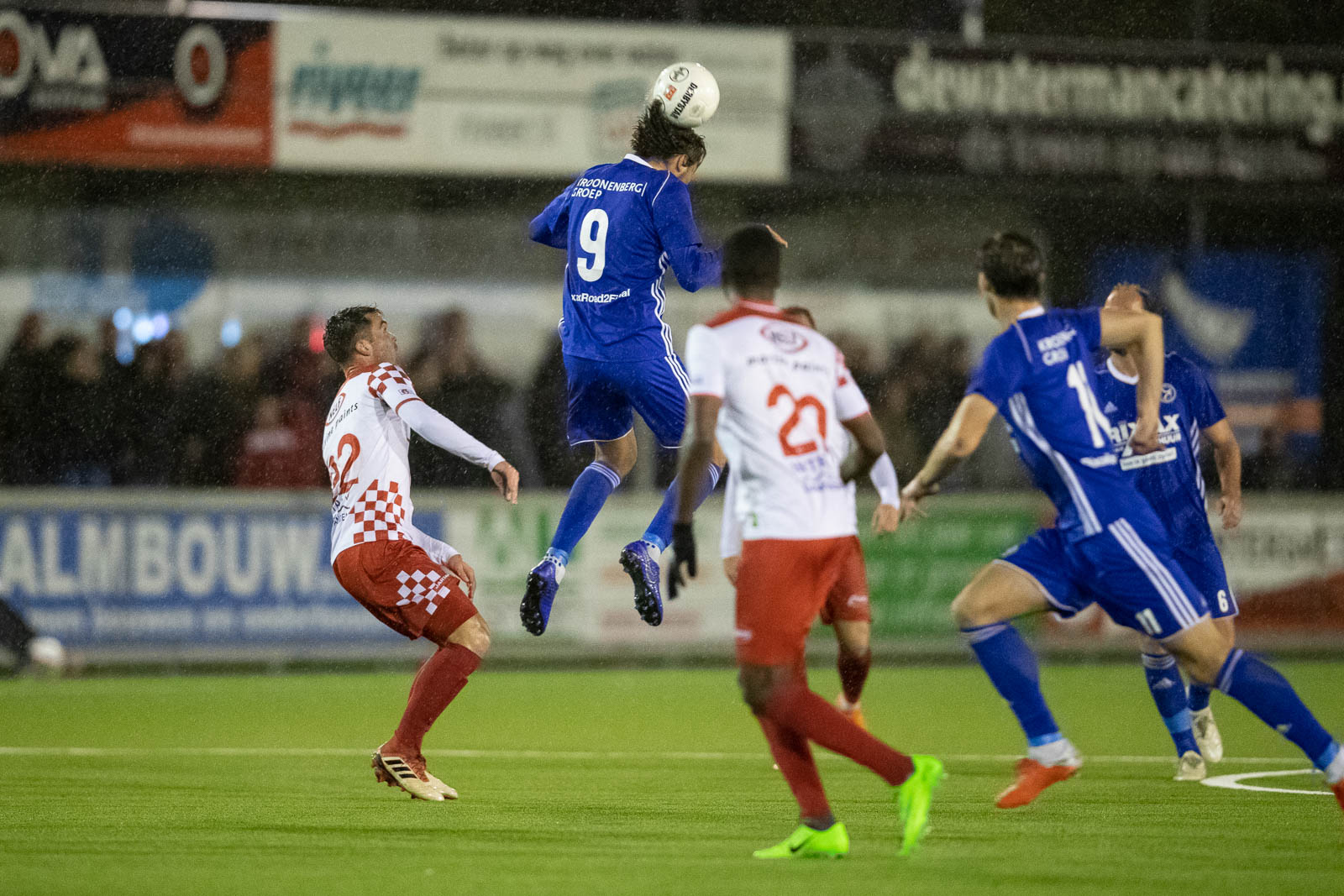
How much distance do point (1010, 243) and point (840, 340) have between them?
10.8 m

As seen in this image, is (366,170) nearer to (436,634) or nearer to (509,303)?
(509,303)

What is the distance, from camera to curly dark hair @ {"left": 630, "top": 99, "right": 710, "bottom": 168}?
8.06m

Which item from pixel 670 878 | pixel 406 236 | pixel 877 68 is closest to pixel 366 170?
pixel 406 236

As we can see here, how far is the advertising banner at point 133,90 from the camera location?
15.0 metres

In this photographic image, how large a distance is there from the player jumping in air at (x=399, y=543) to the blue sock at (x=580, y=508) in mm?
658

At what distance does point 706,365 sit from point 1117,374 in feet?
10.2

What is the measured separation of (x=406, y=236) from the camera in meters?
18.6

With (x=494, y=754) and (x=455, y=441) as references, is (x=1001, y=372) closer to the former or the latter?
(x=455, y=441)

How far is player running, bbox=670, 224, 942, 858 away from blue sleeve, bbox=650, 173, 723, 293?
5.24 feet

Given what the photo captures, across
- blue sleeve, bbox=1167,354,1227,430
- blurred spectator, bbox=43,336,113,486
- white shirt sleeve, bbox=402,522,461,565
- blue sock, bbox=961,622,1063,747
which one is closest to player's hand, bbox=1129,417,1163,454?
blue sock, bbox=961,622,1063,747

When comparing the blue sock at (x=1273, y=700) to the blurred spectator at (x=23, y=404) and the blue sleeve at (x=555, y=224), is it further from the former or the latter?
the blurred spectator at (x=23, y=404)

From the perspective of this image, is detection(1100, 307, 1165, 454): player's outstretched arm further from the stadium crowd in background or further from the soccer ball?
the stadium crowd in background

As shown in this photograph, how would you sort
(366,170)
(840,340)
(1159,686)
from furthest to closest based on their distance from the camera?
(840,340)
(366,170)
(1159,686)

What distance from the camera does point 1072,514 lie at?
6.74m
